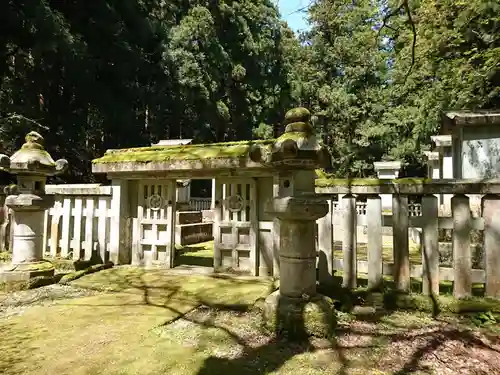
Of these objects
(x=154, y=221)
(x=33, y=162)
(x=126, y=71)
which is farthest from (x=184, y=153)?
(x=126, y=71)

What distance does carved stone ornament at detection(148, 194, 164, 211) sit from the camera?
682cm

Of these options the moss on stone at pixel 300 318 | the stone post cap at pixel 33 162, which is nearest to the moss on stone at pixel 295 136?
the moss on stone at pixel 300 318

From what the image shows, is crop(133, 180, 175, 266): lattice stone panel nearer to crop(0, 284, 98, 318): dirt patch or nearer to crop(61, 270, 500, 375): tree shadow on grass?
crop(0, 284, 98, 318): dirt patch

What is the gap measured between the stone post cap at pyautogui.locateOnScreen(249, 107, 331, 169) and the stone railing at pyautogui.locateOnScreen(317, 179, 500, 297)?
953mm

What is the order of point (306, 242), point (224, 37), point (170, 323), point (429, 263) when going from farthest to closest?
point (224, 37)
point (429, 263)
point (170, 323)
point (306, 242)

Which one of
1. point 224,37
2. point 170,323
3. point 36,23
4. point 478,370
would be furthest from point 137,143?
point 478,370

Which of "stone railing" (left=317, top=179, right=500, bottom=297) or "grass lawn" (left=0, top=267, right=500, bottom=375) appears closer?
"grass lawn" (left=0, top=267, right=500, bottom=375)

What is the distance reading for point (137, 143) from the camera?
20.8 meters

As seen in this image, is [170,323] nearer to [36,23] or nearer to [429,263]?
[429,263]

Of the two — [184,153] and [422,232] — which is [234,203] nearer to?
[184,153]

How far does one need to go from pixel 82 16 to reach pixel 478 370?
19.7 meters

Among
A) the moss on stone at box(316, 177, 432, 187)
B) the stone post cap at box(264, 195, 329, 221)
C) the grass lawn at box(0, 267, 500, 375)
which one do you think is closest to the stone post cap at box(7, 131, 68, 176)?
the grass lawn at box(0, 267, 500, 375)

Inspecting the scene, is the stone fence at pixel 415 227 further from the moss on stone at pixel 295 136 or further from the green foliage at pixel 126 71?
the green foliage at pixel 126 71

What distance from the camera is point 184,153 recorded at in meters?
6.36
